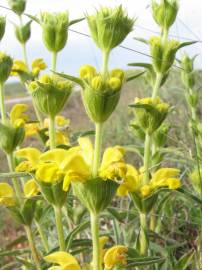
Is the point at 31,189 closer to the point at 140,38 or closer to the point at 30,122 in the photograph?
the point at 30,122

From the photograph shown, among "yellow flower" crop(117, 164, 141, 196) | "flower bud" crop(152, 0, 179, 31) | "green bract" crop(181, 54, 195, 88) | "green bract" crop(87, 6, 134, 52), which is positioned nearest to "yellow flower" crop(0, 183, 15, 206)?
"yellow flower" crop(117, 164, 141, 196)

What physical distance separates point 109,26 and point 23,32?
2.82 ft

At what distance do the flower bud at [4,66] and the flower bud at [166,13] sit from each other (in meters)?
0.44

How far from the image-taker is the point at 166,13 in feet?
4.57

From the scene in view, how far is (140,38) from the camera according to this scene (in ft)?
4.81

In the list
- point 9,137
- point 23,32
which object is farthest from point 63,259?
point 23,32

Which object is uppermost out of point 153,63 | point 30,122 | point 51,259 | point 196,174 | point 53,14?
point 53,14

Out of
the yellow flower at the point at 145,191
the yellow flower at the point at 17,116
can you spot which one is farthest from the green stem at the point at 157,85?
the yellow flower at the point at 17,116

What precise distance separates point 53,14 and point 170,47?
32 cm

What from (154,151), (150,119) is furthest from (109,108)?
(154,151)

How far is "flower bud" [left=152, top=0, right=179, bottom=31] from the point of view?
1.39 meters

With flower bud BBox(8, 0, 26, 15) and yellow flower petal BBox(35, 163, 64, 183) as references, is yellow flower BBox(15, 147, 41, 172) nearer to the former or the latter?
yellow flower petal BBox(35, 163, 64, 183)

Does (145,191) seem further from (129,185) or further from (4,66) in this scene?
(4,66)

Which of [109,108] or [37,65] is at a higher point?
[37,65]
